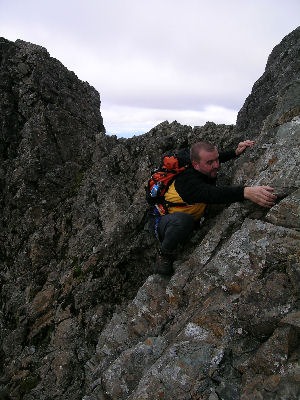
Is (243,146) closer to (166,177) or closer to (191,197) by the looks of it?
(166,177)

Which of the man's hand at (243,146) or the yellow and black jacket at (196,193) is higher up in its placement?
the man's hand at (243,146)

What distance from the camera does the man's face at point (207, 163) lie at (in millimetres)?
12859

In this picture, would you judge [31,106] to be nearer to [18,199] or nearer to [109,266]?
[18,199]

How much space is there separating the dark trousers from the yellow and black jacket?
41 cm

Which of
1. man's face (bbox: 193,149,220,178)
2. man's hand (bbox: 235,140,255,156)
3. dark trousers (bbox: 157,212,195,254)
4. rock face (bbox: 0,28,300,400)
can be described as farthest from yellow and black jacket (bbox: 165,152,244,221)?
man's hand (bbox: 235,140,255,156)

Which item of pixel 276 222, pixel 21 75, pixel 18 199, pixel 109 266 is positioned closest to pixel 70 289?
pixel 109 266

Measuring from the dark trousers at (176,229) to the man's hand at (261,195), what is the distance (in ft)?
7.87

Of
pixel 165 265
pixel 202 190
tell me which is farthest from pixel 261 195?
pixel 165 265

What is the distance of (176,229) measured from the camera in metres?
13.0

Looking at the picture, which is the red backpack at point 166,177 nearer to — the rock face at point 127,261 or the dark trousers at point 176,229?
the dark trousers at point 176,229

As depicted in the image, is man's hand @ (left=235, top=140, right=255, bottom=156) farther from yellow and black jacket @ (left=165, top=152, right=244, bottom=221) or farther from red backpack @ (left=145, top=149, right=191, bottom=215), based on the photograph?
red backpack @ (left=145, top=149, right=191, bottom=215)

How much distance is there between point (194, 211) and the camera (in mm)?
13484

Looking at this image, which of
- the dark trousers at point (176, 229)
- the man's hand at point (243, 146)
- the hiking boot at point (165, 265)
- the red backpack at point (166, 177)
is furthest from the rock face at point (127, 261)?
the red backpack at point (166, 177)

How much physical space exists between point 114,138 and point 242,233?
1427 centimetres
